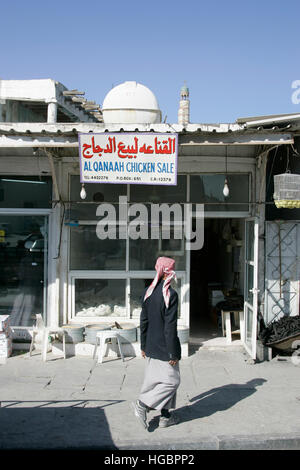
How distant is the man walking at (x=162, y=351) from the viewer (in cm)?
543

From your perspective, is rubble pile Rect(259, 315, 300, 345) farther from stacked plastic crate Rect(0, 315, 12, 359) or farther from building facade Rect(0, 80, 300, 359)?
stacked plastic crate Rect(0, 315, 12, 359)

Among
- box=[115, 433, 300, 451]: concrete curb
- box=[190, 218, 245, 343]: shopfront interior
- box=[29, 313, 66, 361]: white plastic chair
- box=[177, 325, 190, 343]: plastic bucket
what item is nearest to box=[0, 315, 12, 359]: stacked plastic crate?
box=[29, 313, 66, 361]: white plastic chair

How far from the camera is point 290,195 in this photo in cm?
765

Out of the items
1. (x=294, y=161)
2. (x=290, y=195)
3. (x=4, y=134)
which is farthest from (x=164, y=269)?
(x=294, y=161)

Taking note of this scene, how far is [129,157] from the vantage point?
755 centimetres

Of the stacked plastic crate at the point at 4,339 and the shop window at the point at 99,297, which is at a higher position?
the shop window at the point at 99,297

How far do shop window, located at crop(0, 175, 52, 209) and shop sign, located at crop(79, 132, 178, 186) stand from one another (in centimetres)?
139

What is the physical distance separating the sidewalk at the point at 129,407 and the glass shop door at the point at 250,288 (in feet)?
1.32

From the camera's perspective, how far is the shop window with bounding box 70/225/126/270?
884 cm

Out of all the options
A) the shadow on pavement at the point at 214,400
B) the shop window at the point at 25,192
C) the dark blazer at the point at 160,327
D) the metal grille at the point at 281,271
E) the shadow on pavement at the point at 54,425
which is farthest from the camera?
the shop window at the point at 25,192

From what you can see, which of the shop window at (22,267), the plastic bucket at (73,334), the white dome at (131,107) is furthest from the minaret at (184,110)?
the plastic bucket at (73,334)

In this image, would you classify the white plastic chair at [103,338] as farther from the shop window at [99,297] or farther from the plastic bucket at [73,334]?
the shop window at [99,297]

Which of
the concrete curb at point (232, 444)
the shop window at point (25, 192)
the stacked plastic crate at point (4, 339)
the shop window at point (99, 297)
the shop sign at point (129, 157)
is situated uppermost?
the shop sign at point (129, 157)

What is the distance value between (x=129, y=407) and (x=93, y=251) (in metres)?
3.44
